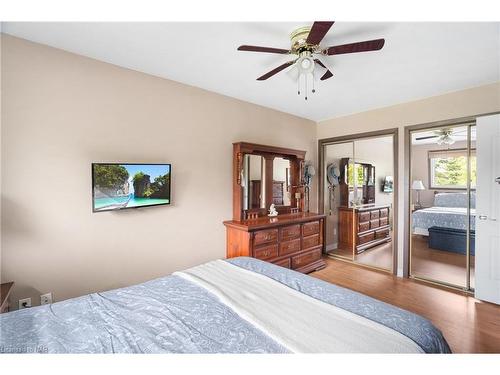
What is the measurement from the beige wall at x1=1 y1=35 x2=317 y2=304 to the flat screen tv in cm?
15

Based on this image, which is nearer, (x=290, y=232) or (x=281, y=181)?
(x=290, y=232)

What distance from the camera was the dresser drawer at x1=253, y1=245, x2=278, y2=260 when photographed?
297 centimetres

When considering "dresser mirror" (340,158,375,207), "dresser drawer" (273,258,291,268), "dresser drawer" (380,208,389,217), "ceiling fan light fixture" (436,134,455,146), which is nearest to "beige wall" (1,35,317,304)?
"dresser drawer" (273,258,291,268)

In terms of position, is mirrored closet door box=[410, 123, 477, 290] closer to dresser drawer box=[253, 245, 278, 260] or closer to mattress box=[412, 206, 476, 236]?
mattress box=[412, 206, 476, 236]

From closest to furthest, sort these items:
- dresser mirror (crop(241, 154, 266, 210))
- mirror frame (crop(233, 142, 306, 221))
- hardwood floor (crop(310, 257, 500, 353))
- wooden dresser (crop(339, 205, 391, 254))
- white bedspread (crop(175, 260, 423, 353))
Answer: white bedspread (crop(175, 260, 423, 353)) → hardwood floor (crop(310, 257, 500, 353)) → mirror frame (crop(233, 142, 306, 221)) → dresser mirror (crop(241, 154, 266, 210)) → wooden dresser (crop(339, 205, 391, 254))

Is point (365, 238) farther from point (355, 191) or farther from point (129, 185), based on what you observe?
point (129, 185)

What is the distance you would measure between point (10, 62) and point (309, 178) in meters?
3.81

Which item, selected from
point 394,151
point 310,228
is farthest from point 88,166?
point 394,151

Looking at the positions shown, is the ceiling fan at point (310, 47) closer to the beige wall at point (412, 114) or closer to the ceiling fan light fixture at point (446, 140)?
the beige wall at point (412, 114)

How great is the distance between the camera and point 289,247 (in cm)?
335

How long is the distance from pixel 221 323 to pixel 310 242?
106 inches

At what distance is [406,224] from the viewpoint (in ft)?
11.2

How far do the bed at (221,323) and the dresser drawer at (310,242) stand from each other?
6.60ft
